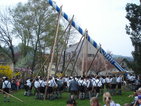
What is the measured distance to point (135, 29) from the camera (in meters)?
23.1

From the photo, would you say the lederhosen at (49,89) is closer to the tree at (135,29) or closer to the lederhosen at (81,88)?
the lederhosen at (81,88)

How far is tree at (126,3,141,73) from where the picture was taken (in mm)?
22672

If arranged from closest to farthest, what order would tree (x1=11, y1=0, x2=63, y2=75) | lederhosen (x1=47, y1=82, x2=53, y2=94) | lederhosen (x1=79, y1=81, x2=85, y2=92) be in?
lederhosen (x1=47, y1=82, x2=53, y2=94) → lederhosen (x1=79, y1=81, x2=85, y2=92) → tree (x1=11, y1=0, x2=63, y2=75)

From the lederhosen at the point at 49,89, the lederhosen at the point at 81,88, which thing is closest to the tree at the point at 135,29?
the lederhosen at the point at 81,88

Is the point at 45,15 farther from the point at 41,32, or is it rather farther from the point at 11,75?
the point at 11,75

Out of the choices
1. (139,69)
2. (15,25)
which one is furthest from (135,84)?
(15,25)

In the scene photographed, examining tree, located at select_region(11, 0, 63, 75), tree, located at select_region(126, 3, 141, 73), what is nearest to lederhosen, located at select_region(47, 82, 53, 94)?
tree, located at select_region(126, 3, 141, 73)

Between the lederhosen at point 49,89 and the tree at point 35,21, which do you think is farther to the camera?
the tree at point 35,21

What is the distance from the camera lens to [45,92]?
21.5m

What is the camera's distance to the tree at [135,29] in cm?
2267

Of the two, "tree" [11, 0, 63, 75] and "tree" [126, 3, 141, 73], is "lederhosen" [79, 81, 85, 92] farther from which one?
"tree" [11, 0, 63, 75]

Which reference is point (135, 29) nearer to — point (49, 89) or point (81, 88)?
point (81, 88)

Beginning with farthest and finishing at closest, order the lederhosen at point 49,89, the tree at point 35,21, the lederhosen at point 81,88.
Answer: the tree at point 35,21
the lederhosen at point 81,88
the lederhosen at point 49,89

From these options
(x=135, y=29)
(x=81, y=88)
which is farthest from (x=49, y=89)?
(x=135, y=29)
